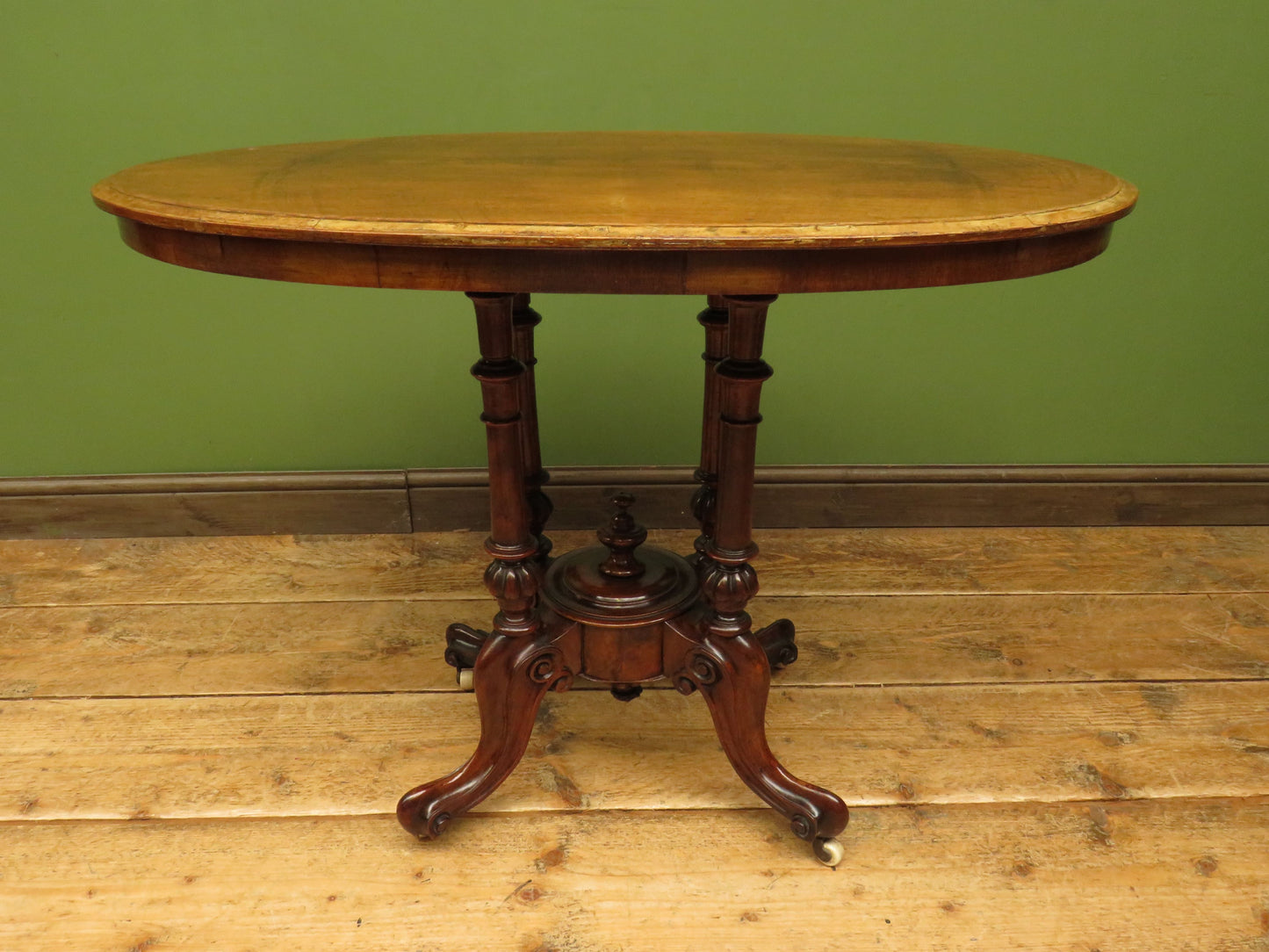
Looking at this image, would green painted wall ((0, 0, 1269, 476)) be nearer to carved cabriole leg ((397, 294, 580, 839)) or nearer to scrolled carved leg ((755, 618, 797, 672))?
scrolled carved leg ((755, 618, 797, 672))

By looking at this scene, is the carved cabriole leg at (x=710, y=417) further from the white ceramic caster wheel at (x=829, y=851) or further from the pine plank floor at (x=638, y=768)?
the white ceramic caster wheel at (x=829, y=851)

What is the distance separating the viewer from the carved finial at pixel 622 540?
4.61 feet

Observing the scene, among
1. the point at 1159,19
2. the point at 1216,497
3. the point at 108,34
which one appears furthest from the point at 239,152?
the point at 1216,497

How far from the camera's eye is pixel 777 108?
196cm

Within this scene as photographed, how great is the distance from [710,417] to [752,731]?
1.65 ft

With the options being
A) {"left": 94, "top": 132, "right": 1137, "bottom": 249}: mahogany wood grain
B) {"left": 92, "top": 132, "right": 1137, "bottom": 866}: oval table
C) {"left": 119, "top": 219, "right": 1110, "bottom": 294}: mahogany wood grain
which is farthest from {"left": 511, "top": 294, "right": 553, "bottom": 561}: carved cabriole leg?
{"left": 119, "top": 219, "right": 1110, "bottom": 294}: mahogany wood grain

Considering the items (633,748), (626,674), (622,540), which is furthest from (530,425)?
(633,748)

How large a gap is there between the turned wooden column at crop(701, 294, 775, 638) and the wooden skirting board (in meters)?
0.94

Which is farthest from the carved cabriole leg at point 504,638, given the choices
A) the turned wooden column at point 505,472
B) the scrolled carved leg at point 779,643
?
the scrolled carved leg at point 779,643

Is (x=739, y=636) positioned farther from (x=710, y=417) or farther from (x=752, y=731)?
(x=710, y=417)

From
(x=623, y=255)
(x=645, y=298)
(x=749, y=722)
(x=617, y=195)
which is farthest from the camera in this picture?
(x=645, y=298)

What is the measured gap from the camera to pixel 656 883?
129cm

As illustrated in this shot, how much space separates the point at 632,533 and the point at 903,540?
1.02 meters

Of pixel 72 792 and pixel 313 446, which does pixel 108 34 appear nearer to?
pixel 313 446
